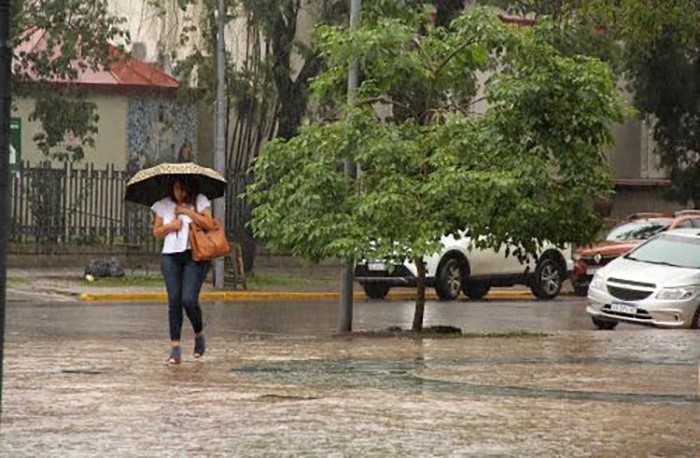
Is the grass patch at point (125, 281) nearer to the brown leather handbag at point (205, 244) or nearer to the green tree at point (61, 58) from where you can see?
the green tree at point (61, 58)

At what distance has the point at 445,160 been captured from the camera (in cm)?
2161

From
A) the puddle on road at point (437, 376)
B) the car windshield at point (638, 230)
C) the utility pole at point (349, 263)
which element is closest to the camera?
the puddle on road at point (437, 376)

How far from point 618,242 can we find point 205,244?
70.5ft

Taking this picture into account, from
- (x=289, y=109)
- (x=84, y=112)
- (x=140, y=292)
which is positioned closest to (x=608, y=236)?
(x=289, y=109)

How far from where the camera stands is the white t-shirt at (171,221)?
16734 millimetres

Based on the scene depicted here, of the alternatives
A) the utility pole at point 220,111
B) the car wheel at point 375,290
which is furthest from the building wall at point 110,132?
the car wheel at point 375,290

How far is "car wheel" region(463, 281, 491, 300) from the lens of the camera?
3631cm

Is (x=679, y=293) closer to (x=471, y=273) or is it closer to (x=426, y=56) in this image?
(x=426, y=56)

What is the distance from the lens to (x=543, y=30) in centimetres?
2259

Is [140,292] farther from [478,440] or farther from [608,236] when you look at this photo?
[478,440]

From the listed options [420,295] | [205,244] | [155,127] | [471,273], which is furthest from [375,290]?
[205,244]

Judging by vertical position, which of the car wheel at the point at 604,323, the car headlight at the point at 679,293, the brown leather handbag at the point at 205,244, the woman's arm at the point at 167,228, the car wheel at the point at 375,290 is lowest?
the car wheel at the point at 604,323

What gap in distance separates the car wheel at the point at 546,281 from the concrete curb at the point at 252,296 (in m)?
0.81

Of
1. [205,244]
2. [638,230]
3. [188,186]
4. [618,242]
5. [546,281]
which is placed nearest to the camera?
[205,244]
